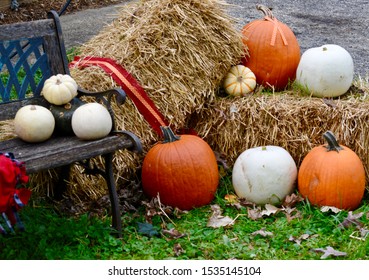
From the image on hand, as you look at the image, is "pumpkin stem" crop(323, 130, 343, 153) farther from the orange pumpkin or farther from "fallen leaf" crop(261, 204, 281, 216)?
"fallen leaf" crop(261, 204, 281, 216)

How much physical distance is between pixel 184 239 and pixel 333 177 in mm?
1047

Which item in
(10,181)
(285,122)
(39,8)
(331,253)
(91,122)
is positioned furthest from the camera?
(39,8)

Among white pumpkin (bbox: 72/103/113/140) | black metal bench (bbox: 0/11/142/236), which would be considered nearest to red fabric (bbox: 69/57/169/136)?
black metal bench (bbox: 0/11/142/236)

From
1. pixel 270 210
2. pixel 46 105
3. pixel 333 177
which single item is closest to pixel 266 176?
pixel 270 210

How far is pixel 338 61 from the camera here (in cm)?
484

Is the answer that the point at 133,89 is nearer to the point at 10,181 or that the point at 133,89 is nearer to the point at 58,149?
the point at 58,149

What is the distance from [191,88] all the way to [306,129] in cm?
88

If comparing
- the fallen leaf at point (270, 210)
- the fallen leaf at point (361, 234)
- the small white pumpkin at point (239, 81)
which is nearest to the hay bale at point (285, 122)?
the small white pumpkin at point (239, 81)

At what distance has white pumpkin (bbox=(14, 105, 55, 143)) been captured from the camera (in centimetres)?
395

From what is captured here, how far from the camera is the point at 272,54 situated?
16.8 ft

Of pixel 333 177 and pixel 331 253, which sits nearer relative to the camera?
pixel 331 253

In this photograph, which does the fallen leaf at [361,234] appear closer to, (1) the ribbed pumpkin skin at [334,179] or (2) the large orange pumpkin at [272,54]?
(1) the ribbed pumpkin skin at [334,179]

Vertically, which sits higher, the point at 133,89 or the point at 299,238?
the point at 133,89

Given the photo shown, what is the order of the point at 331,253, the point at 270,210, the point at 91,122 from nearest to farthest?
1. the point at 331,253
2. the point at 91,122
3. the point at 270,210
